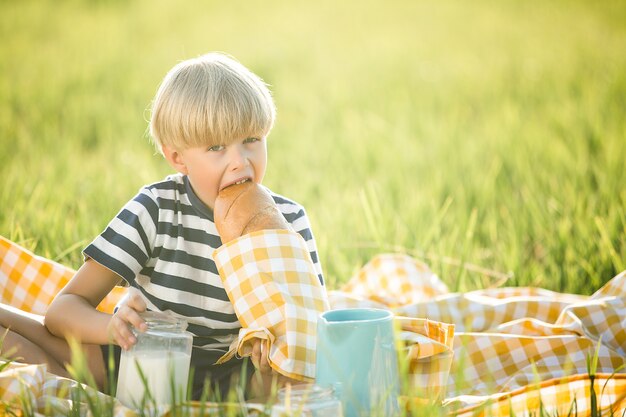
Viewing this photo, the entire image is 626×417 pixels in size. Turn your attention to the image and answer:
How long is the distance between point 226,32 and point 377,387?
19.7ft

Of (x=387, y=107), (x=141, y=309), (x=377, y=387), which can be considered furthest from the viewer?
(x=387, y=107)

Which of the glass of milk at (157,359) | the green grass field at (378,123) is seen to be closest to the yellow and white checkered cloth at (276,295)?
the glass of milk at (157,359)

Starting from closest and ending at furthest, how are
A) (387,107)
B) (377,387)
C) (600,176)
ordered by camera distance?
(377,387)
(600,176)
(387,107)

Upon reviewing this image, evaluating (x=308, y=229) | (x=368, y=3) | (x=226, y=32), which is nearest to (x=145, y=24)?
(x=226, y=32)

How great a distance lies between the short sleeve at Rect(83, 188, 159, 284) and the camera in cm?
178

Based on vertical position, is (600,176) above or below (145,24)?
below

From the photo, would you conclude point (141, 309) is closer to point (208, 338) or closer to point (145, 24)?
point (208, 338)

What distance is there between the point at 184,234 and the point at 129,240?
0.44 ft

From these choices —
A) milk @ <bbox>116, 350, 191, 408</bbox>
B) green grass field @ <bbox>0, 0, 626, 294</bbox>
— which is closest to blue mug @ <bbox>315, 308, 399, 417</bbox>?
milk @ <bbox>116, 350, 191, 408</bbox>

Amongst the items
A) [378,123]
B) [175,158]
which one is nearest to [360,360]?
[175,158]

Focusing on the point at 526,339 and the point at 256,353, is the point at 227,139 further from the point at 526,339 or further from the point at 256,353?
the point at 526,339

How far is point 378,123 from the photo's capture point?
4773mm

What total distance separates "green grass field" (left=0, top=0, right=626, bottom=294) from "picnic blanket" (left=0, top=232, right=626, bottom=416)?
0.59ft

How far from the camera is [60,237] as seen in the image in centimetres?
273
